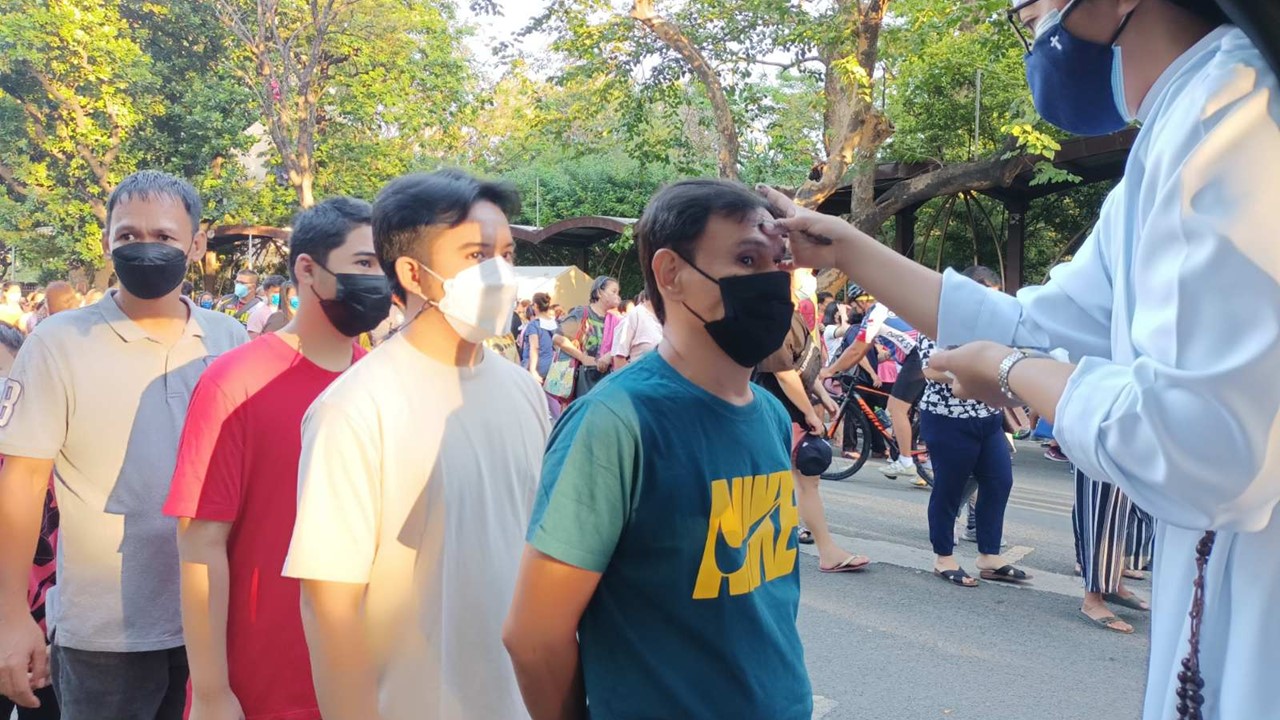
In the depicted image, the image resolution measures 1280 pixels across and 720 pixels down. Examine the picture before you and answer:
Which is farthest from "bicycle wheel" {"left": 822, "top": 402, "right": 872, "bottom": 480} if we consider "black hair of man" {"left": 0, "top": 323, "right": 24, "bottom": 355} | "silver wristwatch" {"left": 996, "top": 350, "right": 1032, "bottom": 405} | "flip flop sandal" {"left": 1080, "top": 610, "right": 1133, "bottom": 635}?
"silver wristwatch" {"left": 996, "top": 350, "right": 1032, "bottom": 405}

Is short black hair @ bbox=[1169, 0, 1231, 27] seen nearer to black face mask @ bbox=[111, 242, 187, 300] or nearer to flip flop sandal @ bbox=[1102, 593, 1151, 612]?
black face mask @ bbox=[111, 242, 187, 300]

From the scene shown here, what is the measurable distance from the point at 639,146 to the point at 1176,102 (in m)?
15.4

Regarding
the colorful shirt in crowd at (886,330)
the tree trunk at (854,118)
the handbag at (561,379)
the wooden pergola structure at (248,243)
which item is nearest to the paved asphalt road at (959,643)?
the colorful shirt in crowd at (886,330)

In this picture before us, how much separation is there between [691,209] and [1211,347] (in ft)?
3.58

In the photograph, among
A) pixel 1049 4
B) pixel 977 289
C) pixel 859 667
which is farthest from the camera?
pixel 859 667

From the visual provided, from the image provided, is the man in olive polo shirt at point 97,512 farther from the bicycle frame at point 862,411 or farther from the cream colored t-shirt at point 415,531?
the bicycle frame at point 862,411

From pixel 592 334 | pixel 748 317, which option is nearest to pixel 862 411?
pixel 592 334

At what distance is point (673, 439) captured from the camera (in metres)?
1.79

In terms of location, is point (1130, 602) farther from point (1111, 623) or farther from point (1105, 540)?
point (1105, 540)

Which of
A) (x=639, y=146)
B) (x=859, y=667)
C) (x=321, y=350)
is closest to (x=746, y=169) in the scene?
(x=639, y=146)

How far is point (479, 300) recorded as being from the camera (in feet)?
7.45

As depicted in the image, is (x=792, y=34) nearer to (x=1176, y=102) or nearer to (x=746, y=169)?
(x=746, y=169)

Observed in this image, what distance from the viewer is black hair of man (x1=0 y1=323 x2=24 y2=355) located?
13.4 ft

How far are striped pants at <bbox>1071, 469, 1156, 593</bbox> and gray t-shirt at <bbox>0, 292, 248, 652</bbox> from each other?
4513 mm
